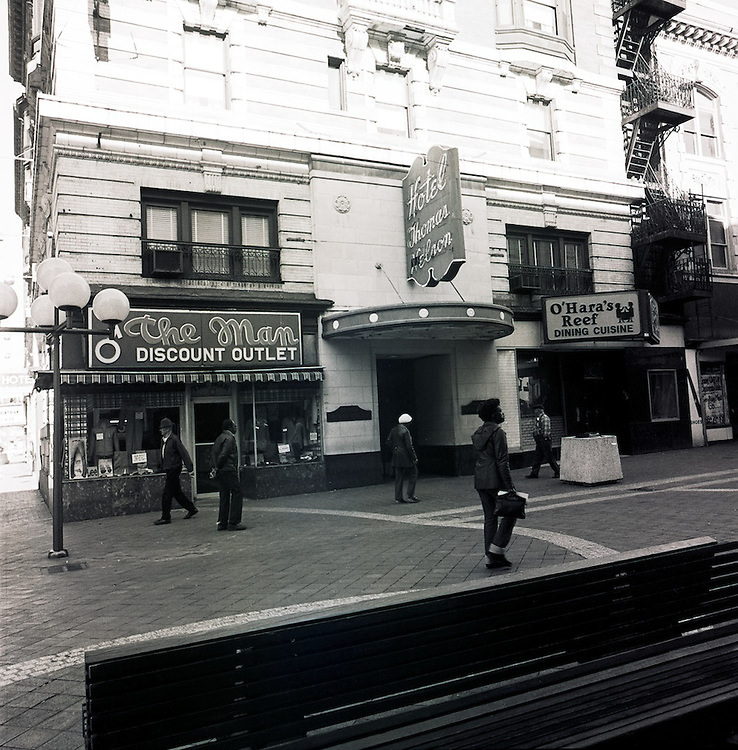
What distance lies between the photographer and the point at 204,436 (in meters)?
15.1

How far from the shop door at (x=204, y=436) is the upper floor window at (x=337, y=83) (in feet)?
27.5

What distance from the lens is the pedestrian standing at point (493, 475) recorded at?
6.96 meters

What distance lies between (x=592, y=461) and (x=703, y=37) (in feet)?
63.4

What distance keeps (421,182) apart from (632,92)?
37.0 ft

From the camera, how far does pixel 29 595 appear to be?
7.04 m

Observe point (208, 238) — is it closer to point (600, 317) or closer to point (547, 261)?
point (547, 261)

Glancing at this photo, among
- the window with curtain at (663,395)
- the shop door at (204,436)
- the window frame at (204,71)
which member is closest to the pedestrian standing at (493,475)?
the shop door at (204,436)

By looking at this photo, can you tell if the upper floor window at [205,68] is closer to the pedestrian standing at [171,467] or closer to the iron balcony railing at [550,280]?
the pedestrian standing at [171,467]

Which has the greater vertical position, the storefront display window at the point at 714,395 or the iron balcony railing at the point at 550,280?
the iron balcony railing at the point at 550,280

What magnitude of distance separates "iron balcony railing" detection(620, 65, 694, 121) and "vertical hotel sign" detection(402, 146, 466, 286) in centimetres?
1028

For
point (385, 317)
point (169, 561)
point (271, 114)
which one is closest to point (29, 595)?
point (169, 561)

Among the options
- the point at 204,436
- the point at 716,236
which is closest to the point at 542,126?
the point at 716,236

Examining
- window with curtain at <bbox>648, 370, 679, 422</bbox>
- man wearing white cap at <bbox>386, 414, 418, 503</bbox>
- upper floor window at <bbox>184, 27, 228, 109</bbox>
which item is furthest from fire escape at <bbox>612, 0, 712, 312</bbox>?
upper floor window at <bbox>184, 27, 228, 109</bbox>

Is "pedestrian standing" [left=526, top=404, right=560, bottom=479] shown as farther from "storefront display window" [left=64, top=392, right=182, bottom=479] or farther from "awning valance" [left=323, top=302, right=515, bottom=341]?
"storefront display window" [left=64, top=392, right=182, bottom=479]
